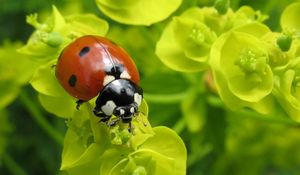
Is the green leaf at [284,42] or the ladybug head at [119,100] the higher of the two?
the green leaf at [284,42]

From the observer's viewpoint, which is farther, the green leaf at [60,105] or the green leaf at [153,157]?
the green leaf at [60,105]

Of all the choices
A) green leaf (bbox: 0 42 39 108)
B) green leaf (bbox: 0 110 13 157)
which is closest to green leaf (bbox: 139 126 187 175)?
green leaf (bbox: 0 42 39 108)

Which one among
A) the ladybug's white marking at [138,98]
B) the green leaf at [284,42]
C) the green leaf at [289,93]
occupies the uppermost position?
the green leaf at [284,42]

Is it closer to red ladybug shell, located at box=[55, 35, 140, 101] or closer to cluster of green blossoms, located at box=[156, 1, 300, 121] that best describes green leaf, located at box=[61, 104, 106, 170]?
red ladybug shell, located at box=[55, 35, 140, 101]

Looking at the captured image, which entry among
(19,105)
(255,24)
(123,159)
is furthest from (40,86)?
(19,105)

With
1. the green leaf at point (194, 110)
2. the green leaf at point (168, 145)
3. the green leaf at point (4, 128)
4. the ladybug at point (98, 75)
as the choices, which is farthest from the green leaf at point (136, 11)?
the green leaf at point (4, 128)

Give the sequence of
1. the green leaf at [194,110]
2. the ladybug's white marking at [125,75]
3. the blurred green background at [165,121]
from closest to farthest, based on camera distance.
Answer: the ladybug's white marking at [125,75] < the green leaf at [194,110] < the blurred green background at [165,121]

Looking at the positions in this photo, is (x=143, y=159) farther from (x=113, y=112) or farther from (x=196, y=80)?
(x=196, y=80)

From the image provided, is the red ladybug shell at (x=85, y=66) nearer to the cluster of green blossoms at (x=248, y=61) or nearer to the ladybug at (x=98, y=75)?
the ladybug at (x=98, y=75)
